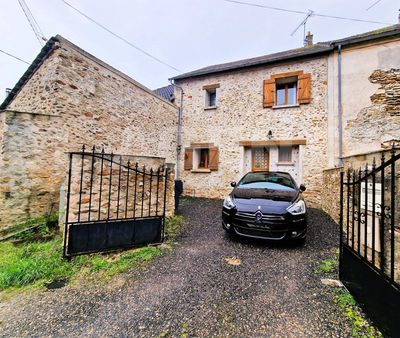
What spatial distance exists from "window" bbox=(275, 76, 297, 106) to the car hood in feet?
18.0

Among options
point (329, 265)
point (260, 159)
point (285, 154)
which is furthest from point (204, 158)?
point (329, 265)

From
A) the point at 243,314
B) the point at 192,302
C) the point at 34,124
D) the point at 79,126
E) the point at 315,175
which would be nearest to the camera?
the point at 243,314

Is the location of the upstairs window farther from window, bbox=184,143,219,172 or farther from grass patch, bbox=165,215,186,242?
grass patch, bbox=165,215,186,242

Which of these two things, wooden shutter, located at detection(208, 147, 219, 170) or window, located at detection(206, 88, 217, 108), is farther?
window, located at detection(206, 88, 217, 108)

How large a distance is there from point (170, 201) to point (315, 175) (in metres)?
5.74

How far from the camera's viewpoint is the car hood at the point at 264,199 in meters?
3.65

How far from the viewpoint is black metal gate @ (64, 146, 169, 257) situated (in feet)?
10.7

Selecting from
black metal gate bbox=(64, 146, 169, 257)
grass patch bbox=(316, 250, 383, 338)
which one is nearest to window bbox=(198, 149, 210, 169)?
black metal gate bbox=(64, 146, 169, 257)

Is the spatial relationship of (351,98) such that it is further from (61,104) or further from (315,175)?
(61,104)

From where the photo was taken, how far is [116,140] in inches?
281

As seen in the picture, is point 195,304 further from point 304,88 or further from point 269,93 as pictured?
point 304,88

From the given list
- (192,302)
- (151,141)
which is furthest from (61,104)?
(192,302)

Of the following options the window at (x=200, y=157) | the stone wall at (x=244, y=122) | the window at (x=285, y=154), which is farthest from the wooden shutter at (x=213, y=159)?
the window at (x=285, y=154)

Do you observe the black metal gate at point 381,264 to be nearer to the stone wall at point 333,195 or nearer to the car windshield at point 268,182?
the car windshield at point 268,182
